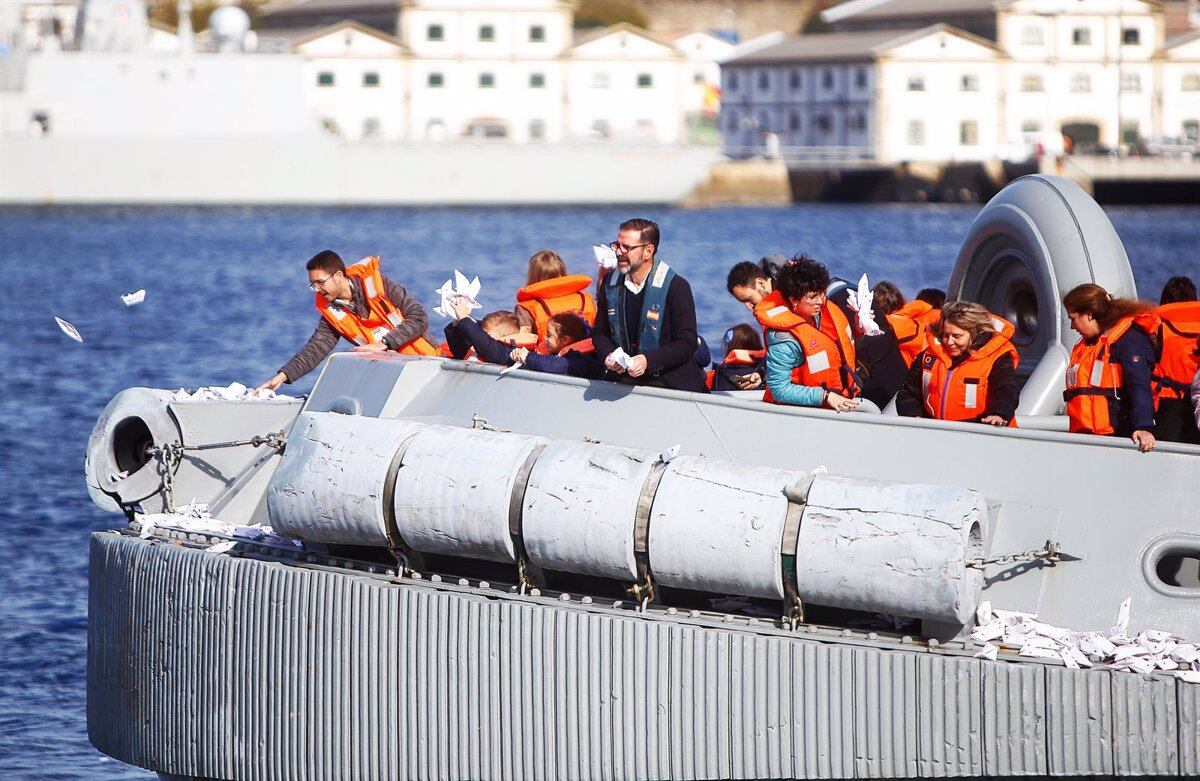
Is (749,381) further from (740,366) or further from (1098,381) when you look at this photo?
(1098,381)

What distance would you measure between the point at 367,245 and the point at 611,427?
147 ft

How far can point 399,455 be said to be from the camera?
6.09 m

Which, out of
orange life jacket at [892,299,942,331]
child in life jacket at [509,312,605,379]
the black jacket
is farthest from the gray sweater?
orange life jacket at [892,299,942,331]

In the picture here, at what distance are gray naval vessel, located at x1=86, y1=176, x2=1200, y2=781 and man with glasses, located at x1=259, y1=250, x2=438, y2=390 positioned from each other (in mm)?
1129

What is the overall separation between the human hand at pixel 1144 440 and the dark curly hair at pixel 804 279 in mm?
1154

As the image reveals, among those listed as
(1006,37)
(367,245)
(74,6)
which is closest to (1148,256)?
(367,245)

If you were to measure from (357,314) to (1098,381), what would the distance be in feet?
12.0

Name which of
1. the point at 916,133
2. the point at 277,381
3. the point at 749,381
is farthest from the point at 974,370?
the point at 916,133

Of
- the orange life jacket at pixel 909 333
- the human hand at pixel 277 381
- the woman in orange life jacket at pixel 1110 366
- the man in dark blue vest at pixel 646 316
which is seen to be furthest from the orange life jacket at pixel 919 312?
the human hand at pixel 277 381

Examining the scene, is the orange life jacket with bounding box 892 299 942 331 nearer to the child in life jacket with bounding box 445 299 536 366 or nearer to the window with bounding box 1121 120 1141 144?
the child in life jacket with bounding box 445 299 536 366

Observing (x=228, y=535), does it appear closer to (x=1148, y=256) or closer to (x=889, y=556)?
(x=889, y=556)

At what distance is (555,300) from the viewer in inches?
303

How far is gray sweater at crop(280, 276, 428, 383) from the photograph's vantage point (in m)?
7.90

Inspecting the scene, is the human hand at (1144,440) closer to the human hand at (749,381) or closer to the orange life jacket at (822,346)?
the orange life jacket at (822,346)
